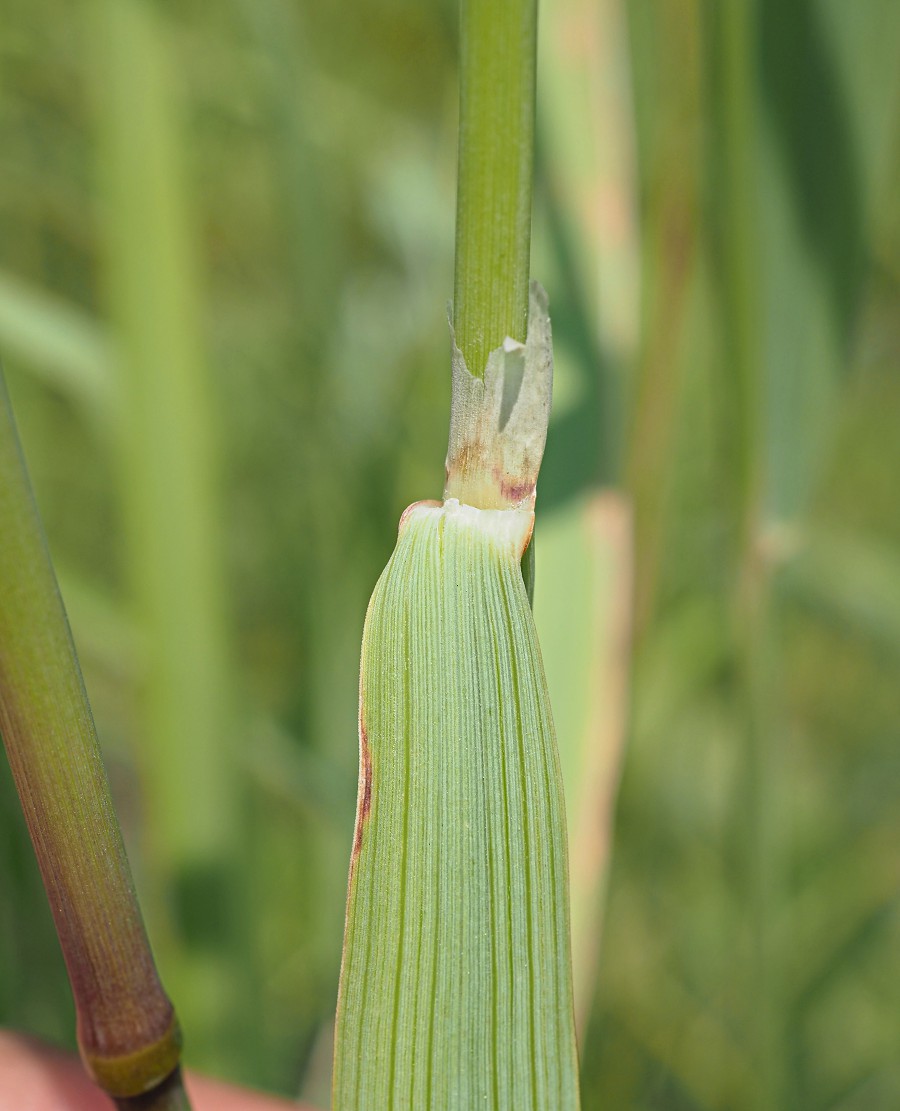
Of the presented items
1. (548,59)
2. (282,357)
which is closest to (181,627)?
(548,59)

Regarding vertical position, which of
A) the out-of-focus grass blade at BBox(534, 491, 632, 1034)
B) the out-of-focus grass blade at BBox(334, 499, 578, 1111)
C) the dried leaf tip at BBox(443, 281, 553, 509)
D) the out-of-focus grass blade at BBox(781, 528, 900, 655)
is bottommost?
the out-of-focus grass blade at BBox(781, 528, 900, 655)

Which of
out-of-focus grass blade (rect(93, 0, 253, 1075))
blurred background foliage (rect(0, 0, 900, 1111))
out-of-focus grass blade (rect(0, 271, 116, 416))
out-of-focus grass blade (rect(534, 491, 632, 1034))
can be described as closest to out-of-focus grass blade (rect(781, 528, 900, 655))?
blurred background foliage (rect(0, 0, 900, 1111))

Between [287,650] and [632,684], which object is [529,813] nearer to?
[632,684]

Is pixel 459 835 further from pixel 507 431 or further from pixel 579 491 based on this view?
pixel 579 491

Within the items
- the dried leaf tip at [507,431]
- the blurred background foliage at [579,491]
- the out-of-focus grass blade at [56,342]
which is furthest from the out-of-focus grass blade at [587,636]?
the out-of-focus grass blade at [56,342]

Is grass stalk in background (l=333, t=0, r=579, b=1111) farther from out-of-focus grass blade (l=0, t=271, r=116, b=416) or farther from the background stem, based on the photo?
out-of-focus grass blade (l=0, t=271, r=116, b=416)

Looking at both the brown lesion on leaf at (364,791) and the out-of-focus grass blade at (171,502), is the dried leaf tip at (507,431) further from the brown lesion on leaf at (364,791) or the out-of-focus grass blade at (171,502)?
the out-of-focus grass blade at (171,502)
